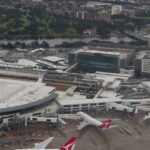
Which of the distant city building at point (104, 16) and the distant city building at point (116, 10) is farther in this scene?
the distant city building at point (116, 10)

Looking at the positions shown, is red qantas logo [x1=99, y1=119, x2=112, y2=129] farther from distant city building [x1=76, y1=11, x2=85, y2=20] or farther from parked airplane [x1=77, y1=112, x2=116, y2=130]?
distant city building [x1=76, y1=11, x2=85, y2=20]

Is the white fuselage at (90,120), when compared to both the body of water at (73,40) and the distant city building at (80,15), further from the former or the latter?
the distant city building at (80,15)

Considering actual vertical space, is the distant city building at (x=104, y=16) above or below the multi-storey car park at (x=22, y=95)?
above

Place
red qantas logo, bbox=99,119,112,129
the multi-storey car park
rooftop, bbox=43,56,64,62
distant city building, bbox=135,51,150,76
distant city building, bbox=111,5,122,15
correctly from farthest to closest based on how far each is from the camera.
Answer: distant city building, bbox=111,5,122,15
rooftop, bbox=43,56,64,62
distant city building, bbox=135,51,150,76
the multi-storey car park
red qantas logo, bbox=99,119,112,129

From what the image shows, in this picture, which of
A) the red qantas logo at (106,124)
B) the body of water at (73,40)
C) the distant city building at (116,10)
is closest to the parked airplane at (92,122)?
the red qantas logo at (106,124)

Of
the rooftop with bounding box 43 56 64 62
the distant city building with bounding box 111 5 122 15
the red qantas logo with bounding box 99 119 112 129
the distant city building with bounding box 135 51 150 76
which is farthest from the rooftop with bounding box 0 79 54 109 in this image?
the distant city building with bounding box 111 5 122 15

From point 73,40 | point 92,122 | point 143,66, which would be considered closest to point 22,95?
point 92,122

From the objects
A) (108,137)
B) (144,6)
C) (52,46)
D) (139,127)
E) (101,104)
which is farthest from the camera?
(144,6)

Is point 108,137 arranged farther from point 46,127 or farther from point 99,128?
point 46,127

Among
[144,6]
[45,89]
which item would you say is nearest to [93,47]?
[45,89]

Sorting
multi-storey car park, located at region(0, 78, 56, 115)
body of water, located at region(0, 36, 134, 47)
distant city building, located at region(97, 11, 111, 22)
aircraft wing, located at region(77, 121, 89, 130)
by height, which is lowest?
aircraft wing, located at region(77, 121, 89, 130)

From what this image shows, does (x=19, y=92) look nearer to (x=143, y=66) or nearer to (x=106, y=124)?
(x=106, y=124)
